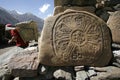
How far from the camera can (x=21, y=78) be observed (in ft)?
14.6

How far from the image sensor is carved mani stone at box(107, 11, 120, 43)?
15.9 feet

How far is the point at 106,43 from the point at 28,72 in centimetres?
167

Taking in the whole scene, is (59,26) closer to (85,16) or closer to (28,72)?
(85,16)

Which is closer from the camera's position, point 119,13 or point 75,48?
point 75,48

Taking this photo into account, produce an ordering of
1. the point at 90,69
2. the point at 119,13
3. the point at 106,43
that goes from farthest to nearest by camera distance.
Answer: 1. the point at 119,13
2. the point at 106,43
3. the point at 90,69

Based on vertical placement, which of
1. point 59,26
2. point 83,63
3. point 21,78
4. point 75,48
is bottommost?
point 21,78

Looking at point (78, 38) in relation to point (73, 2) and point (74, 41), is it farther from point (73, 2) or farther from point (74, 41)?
point (73, 2)

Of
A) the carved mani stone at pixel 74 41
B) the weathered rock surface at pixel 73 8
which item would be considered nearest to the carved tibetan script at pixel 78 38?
the carved mani stone at pixel 74 41

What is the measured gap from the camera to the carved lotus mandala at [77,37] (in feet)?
14.5

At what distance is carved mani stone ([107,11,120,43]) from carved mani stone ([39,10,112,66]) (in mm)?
229

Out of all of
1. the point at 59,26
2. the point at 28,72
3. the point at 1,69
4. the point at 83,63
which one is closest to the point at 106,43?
the point at 83,63

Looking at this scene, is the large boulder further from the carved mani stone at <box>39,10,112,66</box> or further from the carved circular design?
the carved circular design

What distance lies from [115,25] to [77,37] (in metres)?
0.99

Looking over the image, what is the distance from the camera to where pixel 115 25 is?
195 inches
